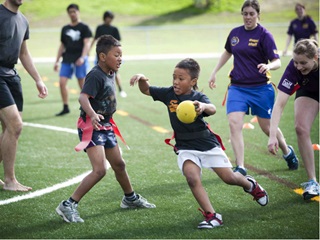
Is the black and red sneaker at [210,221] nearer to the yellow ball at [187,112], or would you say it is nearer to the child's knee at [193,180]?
the child's knee at [193,180]

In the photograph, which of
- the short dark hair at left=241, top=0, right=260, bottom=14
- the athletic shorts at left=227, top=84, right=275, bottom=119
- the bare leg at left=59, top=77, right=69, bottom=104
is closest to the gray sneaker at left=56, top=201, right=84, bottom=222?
the athletic shorts at left=227, top=84, right=275, bottom=119

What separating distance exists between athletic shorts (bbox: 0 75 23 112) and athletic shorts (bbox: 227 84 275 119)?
259 cm

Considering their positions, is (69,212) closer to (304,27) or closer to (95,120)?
(95,120)

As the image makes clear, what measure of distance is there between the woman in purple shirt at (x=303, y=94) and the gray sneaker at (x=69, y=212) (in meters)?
2.01

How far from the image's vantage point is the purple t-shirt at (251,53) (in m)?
7.83

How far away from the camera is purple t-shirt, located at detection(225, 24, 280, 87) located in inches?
308

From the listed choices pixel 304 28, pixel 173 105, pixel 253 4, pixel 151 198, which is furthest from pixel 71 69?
pixel 304 28

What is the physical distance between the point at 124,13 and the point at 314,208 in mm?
42750

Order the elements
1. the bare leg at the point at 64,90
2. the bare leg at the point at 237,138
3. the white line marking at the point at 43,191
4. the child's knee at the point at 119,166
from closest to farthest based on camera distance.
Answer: the child's knee at the point at 119,166
the white line marking at the point at 43,191
the bare leg at the point at 237,138
the bare leg at the point at 64,90

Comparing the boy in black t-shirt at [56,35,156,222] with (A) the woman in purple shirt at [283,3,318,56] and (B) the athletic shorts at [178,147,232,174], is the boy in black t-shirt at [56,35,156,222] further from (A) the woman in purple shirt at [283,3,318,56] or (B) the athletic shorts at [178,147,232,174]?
(A) the woman in purple shirt at [283,3,318,56]

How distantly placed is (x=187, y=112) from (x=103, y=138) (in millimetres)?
1018

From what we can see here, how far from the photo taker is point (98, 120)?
233 inches

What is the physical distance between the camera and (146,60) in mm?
27047

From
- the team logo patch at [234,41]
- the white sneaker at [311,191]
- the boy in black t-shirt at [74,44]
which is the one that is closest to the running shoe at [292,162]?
the white sneaker at [311,191]
